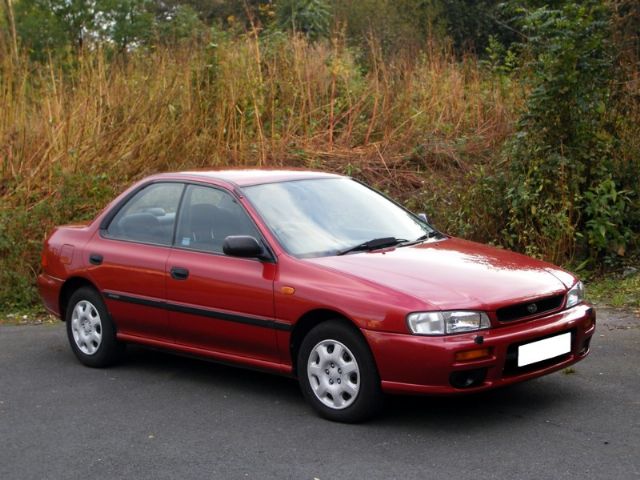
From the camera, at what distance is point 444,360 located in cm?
571

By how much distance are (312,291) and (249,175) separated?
1.46m

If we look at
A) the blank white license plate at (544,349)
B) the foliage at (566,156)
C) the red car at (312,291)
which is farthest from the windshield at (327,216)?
the foliage at (566,156)

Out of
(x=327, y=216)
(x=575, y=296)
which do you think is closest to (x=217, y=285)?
(x=327, y=216)

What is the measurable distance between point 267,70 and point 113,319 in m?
7.95

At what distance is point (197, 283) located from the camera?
22.8 feet

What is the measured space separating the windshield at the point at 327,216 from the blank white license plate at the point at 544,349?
1366mm

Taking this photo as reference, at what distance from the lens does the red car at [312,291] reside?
585 cm

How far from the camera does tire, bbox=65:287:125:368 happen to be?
306 inches

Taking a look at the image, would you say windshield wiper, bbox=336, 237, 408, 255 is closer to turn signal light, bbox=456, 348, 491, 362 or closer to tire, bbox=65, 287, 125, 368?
turn signal light, bbox=456, 348, 491, 362

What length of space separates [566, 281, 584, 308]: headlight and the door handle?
245cm

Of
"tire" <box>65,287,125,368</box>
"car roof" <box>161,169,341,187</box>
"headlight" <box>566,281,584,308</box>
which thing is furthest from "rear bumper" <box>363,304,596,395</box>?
"tire" <box>65,287,125,368</box>

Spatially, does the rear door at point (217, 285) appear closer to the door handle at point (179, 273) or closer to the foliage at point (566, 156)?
the door handle at point (179, 273)

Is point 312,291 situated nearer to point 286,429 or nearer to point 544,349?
point 286,429

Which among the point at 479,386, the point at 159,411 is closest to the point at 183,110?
the point at 159,411
